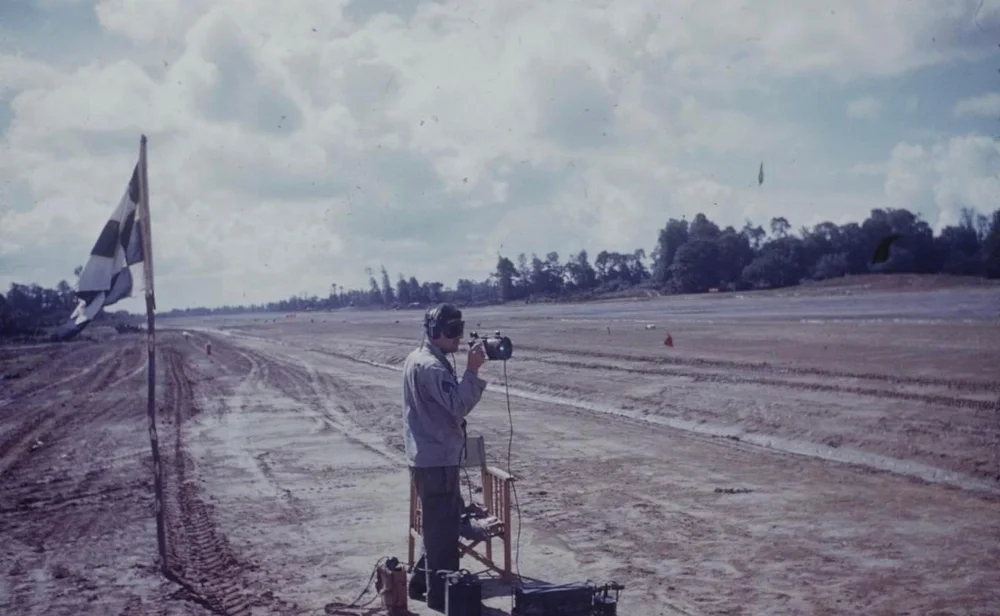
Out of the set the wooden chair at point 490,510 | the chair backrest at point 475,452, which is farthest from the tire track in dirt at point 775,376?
the chair backrest at point 475,452

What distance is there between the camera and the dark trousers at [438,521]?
19.8 ft

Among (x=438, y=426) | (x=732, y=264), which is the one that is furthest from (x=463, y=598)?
(x=732, y=264)

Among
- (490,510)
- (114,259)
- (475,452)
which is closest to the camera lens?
(475,452)

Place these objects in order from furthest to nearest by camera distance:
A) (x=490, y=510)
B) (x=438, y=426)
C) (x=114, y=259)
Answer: (x=114, y=259) < (x=490, y=510) < (x=438, y=426)

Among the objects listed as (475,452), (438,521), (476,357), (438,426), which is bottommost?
(438,521)

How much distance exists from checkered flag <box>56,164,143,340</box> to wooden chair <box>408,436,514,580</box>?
12.3 feet

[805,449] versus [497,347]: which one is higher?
[497,347]

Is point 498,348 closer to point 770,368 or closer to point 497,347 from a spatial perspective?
point 497,347

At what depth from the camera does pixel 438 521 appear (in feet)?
20.3

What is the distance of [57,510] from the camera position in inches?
420

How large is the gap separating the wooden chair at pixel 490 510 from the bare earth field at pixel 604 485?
299 millimetres

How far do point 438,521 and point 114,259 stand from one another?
448 cm

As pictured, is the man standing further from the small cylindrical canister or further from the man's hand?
the small cylindrical canister

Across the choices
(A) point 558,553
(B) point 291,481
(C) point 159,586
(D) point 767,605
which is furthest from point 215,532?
(D) point 767,605
